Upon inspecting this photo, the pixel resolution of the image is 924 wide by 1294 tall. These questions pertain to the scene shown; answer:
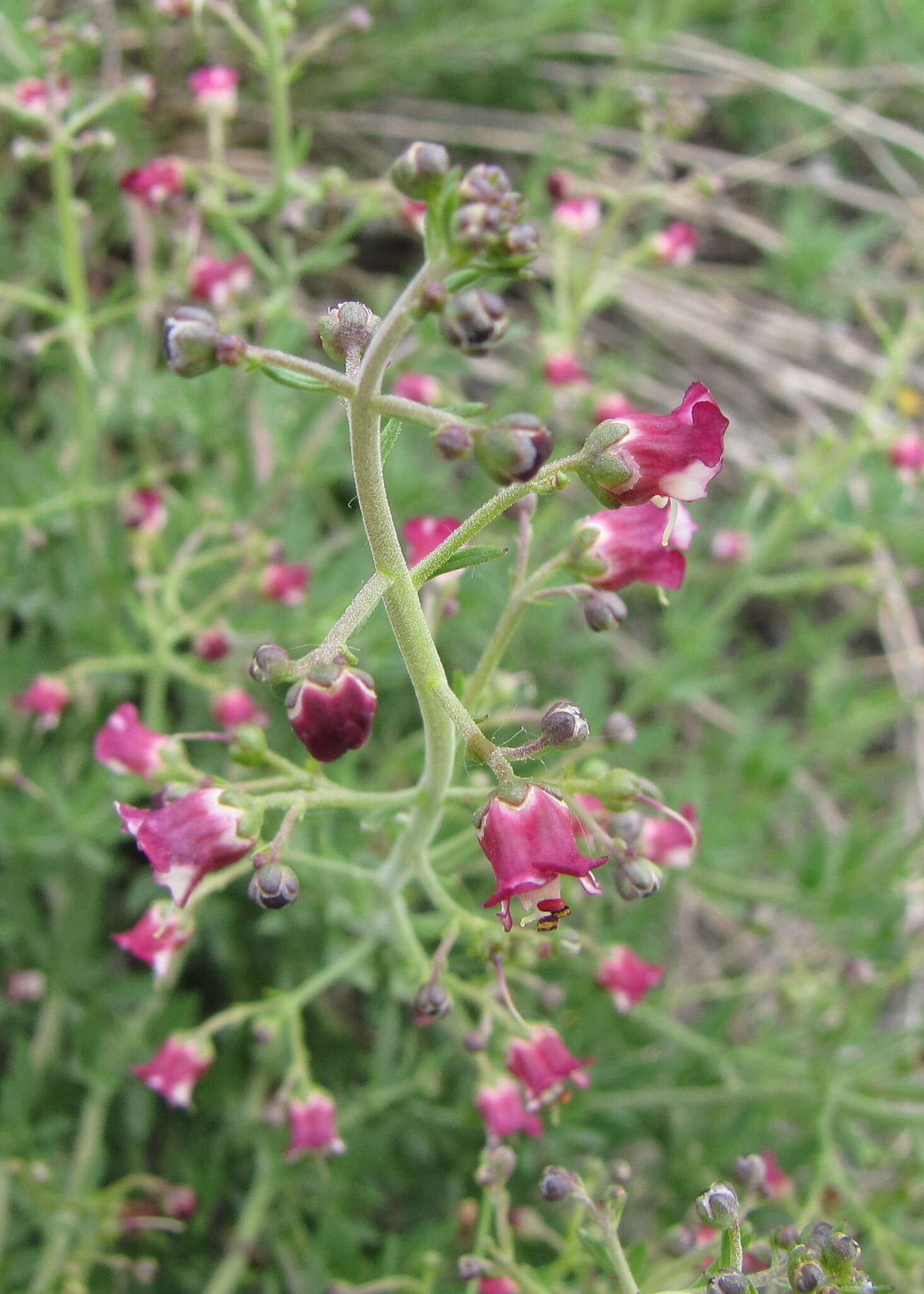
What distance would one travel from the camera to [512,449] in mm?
1282

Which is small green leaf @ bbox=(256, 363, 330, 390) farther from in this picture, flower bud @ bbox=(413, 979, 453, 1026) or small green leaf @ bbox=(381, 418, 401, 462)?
flower bud @ bbox=(413, 979, 453, 1026)

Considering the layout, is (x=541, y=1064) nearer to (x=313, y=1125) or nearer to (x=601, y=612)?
(x=313, y=1125)

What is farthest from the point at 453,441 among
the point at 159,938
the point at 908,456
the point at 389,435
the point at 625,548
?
the point at 908,456

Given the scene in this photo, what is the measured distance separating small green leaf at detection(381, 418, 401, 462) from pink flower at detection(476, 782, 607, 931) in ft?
1.59

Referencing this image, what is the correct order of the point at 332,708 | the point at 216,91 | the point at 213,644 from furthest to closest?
the point at 216,91, the point at 213,644, the point at 332,708

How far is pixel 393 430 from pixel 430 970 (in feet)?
3.24

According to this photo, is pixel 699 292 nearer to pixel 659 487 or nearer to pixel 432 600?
pixel 432 600

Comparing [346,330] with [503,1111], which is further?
[503,1111]

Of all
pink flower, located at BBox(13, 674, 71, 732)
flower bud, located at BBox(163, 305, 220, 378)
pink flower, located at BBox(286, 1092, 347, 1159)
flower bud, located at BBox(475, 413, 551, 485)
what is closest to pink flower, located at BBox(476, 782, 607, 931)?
flower bud, located at BBox(475, 413, 551, 485)

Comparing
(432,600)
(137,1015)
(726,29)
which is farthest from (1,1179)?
(726,29)

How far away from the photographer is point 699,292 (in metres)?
5.17

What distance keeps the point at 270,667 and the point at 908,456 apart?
2.75 metres

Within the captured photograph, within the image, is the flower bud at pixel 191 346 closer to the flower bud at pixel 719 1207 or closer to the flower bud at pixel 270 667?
the flower bud at pixel 270 667

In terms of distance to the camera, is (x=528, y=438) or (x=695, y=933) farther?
(x=695, y=933)
